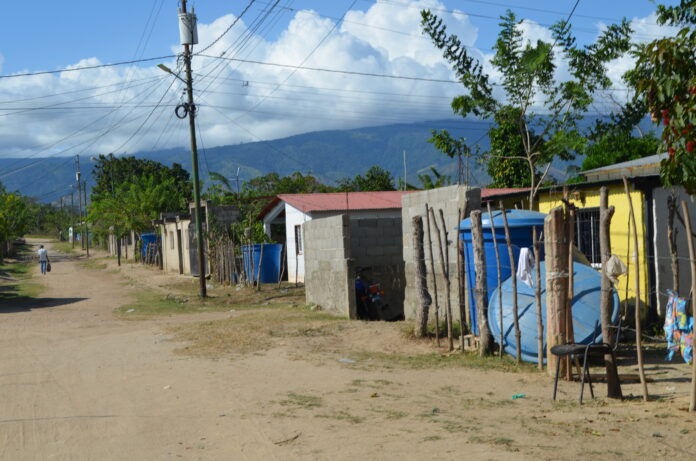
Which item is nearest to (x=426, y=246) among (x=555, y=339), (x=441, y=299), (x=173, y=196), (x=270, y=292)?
(x=441, y=299)

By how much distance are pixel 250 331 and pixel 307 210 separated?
11121 mm

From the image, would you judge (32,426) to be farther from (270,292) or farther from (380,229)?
(270,292)

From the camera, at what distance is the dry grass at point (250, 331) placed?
40.1 feet

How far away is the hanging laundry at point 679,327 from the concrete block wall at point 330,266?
8447 mm

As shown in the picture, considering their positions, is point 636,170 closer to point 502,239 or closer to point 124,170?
point 502,239

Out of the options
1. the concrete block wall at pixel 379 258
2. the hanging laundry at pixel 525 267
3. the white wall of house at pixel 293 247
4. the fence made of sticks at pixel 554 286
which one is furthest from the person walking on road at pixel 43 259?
the hanging laundry at pixel 525 267

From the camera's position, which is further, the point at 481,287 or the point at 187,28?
the point at 187,28

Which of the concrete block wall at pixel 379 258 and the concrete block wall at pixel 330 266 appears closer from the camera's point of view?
the concrete block wall at pixel 330 266

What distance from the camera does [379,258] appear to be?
1712 centimetres

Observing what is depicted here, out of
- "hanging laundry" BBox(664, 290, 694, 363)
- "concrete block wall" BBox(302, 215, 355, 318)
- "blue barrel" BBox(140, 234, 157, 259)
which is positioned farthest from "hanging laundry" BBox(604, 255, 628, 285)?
"blue barrel" BBox(140, 234, 157, 259)

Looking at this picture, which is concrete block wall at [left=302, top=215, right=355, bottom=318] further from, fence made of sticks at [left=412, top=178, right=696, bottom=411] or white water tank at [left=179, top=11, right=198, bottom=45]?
white water tank at [left=179, top=11, right=198, bottom=45]

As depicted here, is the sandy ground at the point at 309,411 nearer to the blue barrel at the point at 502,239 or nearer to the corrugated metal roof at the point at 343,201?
the blue barrel at the point at 502,239

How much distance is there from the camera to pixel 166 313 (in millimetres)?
19125

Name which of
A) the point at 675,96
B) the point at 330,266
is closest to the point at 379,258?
the point at 330,266
